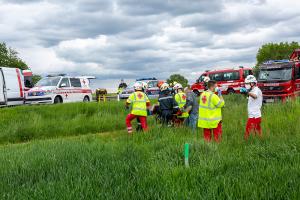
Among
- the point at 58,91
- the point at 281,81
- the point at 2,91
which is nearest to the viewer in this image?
the point at 2,91

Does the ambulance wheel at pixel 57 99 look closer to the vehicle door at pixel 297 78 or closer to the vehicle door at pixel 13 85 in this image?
the vehicle door at pixel 13 85

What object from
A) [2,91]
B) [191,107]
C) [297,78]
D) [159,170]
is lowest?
[159,170]

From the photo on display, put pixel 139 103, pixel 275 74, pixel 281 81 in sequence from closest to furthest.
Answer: pixel 139 103, pixel 281 81, pixel 275 74

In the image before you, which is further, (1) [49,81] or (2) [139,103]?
(1) [49,81]

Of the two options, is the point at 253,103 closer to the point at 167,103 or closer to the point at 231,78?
the point at 167,103

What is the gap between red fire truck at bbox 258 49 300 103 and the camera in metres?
19.0

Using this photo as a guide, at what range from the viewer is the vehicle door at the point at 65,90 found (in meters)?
20.6

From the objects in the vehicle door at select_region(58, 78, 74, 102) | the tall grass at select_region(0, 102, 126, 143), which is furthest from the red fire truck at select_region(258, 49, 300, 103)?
the vehicle door at select_region(58, 78, 74, 102)

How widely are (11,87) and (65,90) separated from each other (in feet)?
9.78

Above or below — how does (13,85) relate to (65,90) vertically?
above

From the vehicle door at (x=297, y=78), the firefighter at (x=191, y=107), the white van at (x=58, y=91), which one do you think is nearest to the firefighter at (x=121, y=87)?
the white van at (x=58, y=91)

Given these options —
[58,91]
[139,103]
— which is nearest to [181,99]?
[139,103]

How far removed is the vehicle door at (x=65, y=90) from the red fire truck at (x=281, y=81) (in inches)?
432

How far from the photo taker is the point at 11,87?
1925 centimetres
